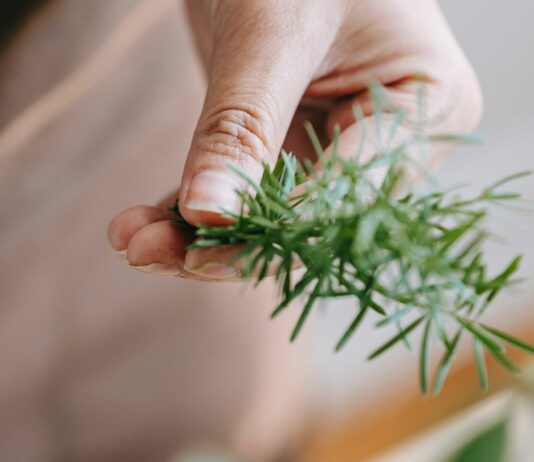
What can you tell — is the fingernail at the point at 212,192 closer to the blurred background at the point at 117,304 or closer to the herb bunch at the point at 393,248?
the herb bunch at the point at 393,248

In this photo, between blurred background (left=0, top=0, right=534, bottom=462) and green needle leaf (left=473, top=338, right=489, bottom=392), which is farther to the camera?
blurred background (left=0, top=0, right=534, bottom=462)

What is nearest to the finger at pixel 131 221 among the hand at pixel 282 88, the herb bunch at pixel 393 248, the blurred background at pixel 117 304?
the hand at pixel 282 88

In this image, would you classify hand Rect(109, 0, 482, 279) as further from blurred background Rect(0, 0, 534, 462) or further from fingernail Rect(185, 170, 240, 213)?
blurred background Rect(0, 0, 534, 462)

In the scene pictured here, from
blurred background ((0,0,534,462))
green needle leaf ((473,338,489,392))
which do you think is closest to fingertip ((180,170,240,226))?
green needle leaf ((473,338,489,392))

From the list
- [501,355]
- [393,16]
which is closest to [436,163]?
[393,16]

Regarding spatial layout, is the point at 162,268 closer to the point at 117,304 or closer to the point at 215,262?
the point at 215,262

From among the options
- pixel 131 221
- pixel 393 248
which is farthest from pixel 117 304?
pixel 393 248
